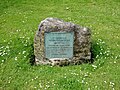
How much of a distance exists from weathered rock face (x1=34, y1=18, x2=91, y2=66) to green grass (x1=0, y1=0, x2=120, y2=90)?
A: 305 millimetres

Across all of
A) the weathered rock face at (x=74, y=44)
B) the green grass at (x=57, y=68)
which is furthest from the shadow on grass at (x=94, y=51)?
the weathered rock face at (x=74, y=44)

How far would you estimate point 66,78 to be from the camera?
8812 mm

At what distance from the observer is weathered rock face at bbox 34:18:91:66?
30.7 feet

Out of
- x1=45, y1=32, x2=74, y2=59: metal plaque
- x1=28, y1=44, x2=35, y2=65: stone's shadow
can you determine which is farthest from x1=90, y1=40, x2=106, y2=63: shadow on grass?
x1=28, y1=44, x2=35, y2=65: stone's shadow

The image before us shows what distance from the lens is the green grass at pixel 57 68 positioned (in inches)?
343

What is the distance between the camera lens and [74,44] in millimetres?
9617

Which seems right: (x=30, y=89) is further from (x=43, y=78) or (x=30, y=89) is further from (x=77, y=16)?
(x=77, y=16)

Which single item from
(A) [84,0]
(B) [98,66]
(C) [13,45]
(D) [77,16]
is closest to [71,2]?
(A) [84,0]

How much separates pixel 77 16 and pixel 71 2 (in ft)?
9.69

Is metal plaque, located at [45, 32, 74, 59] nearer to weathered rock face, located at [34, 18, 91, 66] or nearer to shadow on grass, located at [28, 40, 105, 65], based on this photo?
weathered rock face, located at [34, 18, 91, 66]

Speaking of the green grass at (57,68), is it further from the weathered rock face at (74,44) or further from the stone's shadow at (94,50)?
the weathered rock face at (74,44)

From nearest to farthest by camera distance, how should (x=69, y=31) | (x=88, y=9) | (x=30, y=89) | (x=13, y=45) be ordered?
(x=30, y=89)
(x=69, y=31)
(x=13, y=45)
(x=88, y=9)

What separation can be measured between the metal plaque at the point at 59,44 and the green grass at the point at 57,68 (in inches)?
18.1

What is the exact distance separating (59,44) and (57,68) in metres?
0.76
